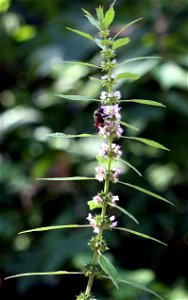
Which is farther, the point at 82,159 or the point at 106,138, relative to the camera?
the point at 82,159

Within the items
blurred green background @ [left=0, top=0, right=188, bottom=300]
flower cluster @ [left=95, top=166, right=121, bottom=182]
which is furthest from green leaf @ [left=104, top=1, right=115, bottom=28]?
blurred green background @ [left=0, top=0, right=188, bottom=300]

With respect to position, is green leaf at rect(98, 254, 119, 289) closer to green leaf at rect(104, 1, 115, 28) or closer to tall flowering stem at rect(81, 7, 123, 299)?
tall flowering stem at rect(81, 7, 123, 299)

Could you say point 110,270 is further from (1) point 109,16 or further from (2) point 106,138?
(1) point 109,16

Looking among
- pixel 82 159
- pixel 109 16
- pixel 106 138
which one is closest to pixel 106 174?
pixel 106 138

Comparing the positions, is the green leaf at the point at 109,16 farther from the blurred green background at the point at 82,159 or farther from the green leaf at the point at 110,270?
the blurred green background at the point at 82,159

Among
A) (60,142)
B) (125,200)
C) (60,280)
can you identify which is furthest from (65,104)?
(60,280)

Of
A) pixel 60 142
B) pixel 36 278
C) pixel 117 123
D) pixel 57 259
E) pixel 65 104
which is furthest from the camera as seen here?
pixel 65 104

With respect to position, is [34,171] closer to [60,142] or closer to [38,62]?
[60,142]

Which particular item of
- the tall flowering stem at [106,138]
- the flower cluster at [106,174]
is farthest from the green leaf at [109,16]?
the flower cluster at [106,174]

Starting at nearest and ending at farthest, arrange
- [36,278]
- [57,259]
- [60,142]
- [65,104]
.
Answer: [57,259]
[36,278]
[60,142]
[65,104]
